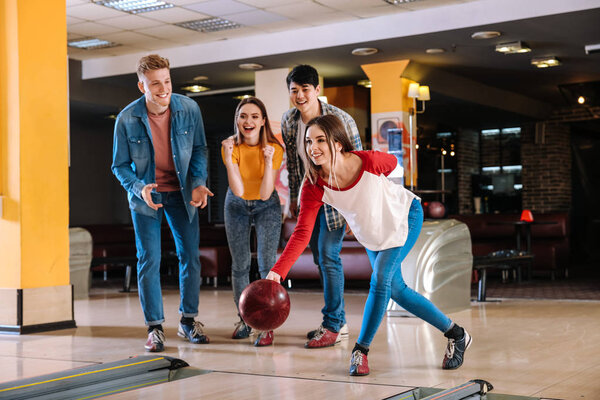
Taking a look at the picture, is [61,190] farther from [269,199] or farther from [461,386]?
[461,386]

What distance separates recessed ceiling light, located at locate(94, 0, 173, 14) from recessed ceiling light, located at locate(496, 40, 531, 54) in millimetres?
4152

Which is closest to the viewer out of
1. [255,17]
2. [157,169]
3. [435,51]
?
[157,169]

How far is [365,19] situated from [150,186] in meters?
6.16

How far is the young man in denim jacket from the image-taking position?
12.4ft

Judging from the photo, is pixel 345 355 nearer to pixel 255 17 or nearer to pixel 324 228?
pixel 324 228

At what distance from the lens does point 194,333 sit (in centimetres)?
400

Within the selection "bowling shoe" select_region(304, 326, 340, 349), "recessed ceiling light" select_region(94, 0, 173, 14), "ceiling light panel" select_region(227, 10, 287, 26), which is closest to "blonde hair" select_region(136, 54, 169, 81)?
"bowling shoe" select_region(304, 326, 340, 349)

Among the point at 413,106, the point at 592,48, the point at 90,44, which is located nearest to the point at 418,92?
the point at 413,106

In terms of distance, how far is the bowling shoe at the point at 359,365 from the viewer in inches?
118

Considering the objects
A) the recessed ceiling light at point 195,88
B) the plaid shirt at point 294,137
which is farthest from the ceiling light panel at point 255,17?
the plaid shirt at point 294,137

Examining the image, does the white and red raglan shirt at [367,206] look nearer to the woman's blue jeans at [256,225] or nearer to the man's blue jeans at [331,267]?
the man's blue jeans at [331,267]

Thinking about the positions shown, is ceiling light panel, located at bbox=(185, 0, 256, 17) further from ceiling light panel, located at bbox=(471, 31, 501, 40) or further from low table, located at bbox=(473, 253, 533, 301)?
low table, located at bbox=(473, 253, 533, 301)

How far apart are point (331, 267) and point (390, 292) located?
0.77m

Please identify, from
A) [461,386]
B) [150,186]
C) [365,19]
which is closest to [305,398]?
[461,386]
